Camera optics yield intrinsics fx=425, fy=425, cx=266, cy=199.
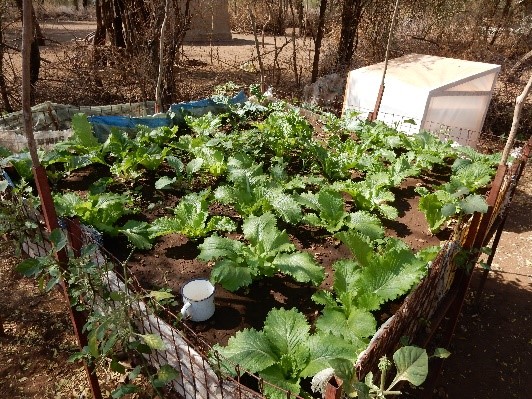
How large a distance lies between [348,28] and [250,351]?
9.44 m

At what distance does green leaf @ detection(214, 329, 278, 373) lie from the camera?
85.0 inches

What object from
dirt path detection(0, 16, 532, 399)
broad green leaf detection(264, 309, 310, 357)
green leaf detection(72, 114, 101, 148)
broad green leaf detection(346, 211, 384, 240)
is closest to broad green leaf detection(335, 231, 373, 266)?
broad green leaf detection(346, 211, 384, 240)

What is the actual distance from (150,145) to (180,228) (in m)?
1.51

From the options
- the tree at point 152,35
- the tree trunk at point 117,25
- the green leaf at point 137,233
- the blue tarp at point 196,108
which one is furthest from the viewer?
the tree trunk at point 117,25

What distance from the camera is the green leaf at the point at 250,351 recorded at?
216cm

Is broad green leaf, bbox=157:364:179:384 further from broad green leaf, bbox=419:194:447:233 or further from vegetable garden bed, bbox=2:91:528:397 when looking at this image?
broad green leaf, bbox=419:194:447:233

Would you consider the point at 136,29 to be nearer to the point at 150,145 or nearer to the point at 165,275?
the point at 150,145

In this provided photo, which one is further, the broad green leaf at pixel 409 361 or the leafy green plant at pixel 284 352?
the leafy green plant at pixel 284 352

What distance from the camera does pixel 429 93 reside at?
19.5 feet

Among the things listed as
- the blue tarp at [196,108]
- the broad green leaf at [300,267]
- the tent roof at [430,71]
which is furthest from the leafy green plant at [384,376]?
the tent roof at [430,71]

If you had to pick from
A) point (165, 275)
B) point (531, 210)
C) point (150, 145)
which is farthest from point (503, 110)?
point (165, 275)

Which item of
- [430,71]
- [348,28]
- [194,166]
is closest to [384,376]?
[194,166]

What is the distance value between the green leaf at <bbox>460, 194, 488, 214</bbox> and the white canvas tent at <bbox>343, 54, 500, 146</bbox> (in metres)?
2.80

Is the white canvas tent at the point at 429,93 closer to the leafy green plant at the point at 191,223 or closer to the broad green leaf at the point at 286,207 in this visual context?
the broad green leaf at the point at 286,207
